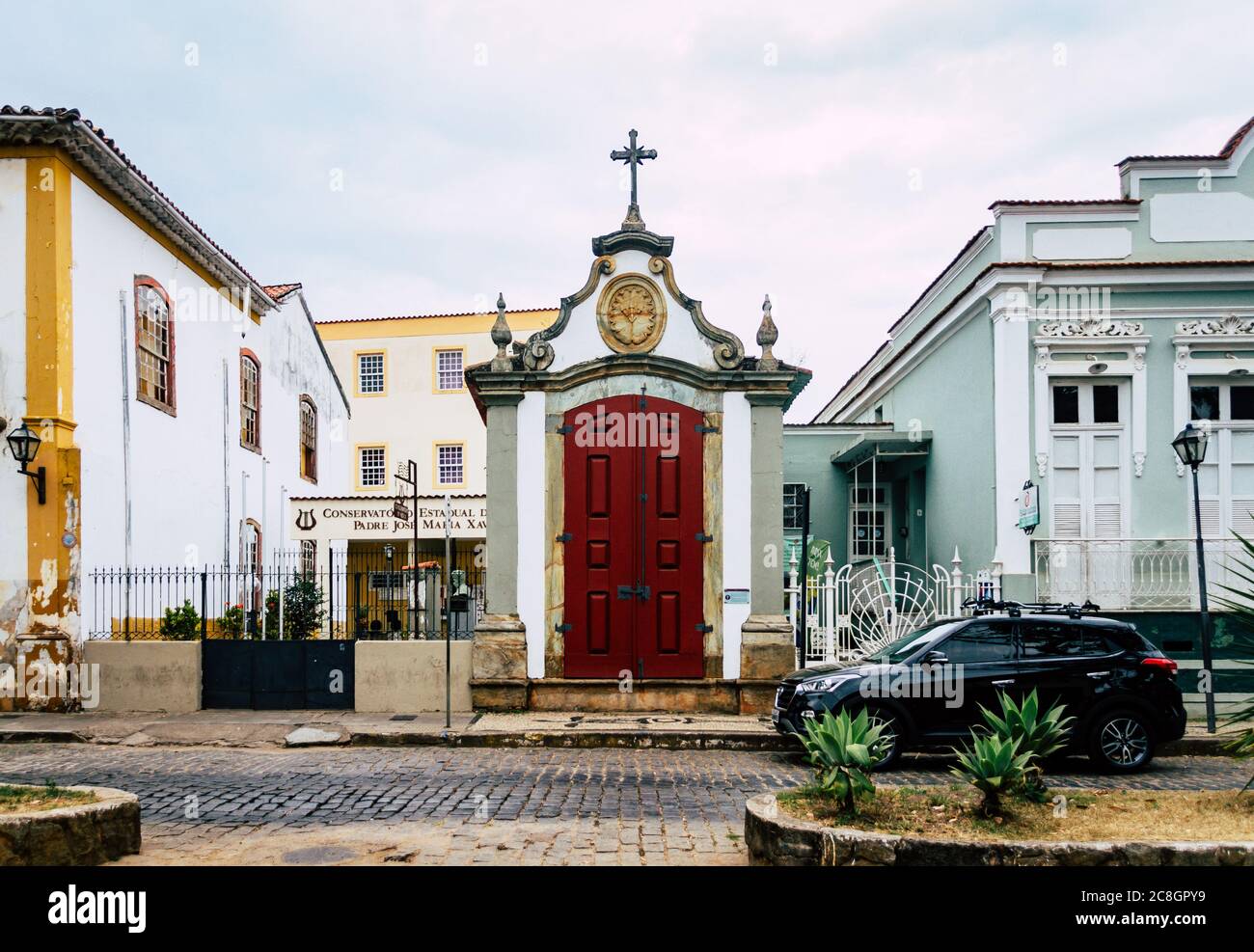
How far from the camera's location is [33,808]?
6.13 m

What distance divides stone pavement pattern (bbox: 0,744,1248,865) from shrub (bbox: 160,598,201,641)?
122 inches

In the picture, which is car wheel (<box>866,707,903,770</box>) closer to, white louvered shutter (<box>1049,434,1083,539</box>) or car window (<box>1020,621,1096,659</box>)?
car window (<box>1020,621,1096,659</box>)

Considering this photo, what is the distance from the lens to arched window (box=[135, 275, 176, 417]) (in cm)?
1650

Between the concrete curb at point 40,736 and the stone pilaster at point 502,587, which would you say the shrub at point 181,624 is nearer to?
the concrete curb at point 40,736

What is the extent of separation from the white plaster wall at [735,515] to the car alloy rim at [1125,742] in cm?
465

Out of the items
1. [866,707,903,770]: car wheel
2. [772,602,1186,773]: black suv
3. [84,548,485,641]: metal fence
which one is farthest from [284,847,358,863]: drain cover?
[84,548,485,641]: metal fence

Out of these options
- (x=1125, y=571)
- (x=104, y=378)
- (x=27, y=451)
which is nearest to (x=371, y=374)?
(x=104, y=378)

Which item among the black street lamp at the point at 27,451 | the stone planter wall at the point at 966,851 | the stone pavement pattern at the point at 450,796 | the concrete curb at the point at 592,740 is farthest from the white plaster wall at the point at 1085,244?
the black street lamp at the point at 27,451

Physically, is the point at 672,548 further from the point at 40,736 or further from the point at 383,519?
the point at 40,736

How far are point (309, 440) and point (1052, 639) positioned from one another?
20.4m

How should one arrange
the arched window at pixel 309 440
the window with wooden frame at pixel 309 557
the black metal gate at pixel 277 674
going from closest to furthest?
the black metal gate at pixel 277 674 < the window with wooden frame at pixel 309 557 < the arched window at pixel 309 440

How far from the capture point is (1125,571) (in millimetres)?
15000

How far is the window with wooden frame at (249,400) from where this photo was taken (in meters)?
21.2
